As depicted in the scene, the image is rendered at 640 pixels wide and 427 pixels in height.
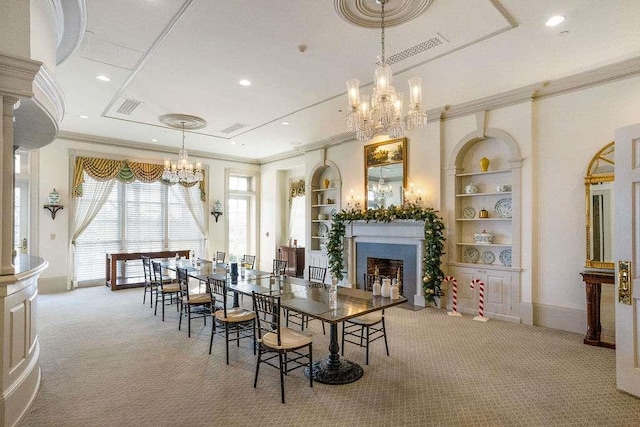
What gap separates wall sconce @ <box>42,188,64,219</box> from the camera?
7.46m

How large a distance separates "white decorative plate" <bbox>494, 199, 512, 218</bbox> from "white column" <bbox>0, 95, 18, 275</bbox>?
6168 mm

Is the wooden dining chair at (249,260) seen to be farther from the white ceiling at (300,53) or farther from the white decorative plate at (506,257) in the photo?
the white decorative plate at (506,257)

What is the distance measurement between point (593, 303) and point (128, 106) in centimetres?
Result: 756

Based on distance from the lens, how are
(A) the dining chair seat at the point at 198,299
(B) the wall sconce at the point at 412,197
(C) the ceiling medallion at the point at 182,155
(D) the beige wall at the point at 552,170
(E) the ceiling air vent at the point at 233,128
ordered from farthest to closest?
(E) the ceiling air vent at the point at 233,128
(C) the ceiling medallion at the point at 182,155
(B) the wall sconce at the point at 412,197
(A) the dining chair seat at the point at 198,299
(D) the beige wall at the point at 552,170

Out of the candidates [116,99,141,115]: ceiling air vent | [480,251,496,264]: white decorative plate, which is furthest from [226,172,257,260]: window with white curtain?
[480,251,496,264]: white decorative plate

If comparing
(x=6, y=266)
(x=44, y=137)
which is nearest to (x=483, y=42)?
(x=6, y=266)

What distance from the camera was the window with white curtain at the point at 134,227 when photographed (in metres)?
8.20

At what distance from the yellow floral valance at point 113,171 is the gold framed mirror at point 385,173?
17.3 feet

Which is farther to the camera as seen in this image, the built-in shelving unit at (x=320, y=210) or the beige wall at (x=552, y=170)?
the built-in shelving unit at (x=320, y=210)

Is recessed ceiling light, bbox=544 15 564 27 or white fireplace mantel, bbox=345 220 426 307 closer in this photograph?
recessed ceiling light, bbox=544 15 564 27

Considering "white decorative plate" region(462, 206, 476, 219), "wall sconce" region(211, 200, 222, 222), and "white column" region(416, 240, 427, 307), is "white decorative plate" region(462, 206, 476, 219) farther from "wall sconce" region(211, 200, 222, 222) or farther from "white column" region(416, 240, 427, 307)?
"wall sconce" region(211, 200, 222, 222)

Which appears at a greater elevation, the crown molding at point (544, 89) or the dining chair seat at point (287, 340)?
the crown molding at point (544, 89)

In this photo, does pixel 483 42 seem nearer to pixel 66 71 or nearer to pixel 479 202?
pixel 479 202

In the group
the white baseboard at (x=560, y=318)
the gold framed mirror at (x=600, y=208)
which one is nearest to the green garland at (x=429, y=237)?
the white baseboard at (x=560, y=318)
